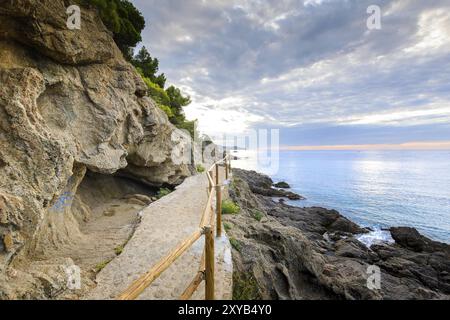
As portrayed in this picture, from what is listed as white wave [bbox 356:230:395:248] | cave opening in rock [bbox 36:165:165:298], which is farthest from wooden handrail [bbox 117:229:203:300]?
white wave [bbox 356:230:395:248]

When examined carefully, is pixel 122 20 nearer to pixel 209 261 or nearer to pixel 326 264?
pixel 209 261

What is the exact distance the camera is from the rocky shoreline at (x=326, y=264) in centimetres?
705

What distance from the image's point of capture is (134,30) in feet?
42.1

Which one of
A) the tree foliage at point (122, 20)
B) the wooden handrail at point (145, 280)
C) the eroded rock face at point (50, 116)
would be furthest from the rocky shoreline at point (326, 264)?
the tree foliage at point (122, 20)

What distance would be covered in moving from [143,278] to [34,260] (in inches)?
201

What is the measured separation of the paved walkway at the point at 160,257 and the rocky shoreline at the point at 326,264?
23.2 inches

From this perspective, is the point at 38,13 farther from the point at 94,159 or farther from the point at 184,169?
the point at 184,169

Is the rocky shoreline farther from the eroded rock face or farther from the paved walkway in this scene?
the eroded rock face

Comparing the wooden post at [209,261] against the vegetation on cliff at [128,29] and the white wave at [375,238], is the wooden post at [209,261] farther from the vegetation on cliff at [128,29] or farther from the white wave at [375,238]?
the white wave at [375,238]

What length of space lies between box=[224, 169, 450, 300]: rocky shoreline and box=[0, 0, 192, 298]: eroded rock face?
4.94 m

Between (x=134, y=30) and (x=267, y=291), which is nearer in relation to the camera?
(x=267, y=291)

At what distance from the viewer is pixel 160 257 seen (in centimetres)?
616

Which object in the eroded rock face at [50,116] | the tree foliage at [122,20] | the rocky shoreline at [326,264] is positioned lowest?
the rocky shoreline at [326,264]
